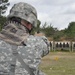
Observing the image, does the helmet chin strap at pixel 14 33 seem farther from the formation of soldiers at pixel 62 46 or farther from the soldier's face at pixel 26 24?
the formation of soldiers at pixel 62 46

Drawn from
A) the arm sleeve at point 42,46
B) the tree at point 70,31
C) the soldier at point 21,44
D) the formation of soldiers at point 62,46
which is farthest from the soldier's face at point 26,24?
the tree at point 70,31

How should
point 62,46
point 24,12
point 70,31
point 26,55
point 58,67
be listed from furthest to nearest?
1. point 70,31
2. point 62,46
3. point 58,67
4. point 24,12
5. point 26,55

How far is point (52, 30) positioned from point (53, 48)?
1637 centimetres

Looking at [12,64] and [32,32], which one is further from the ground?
[32,32]

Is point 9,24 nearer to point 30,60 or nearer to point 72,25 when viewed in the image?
point 30,60

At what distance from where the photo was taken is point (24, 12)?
4324 millimetres

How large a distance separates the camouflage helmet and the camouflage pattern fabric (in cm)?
17

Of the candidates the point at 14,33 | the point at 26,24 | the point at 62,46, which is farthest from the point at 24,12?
the point at 62,46

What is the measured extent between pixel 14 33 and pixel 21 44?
121mm

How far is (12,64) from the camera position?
13.6 ft

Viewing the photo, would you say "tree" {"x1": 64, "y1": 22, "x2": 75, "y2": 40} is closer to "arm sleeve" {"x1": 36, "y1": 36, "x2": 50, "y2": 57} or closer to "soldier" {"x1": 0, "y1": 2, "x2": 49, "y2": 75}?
"arm sleeve" {"x1": 36, "y1": 36, "x2": 50, "y2": 57}

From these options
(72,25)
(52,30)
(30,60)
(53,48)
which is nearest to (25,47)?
(30,60)

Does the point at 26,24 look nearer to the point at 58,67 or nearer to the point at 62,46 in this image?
the point at 58,67

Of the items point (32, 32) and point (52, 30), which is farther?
point (52, 30)
